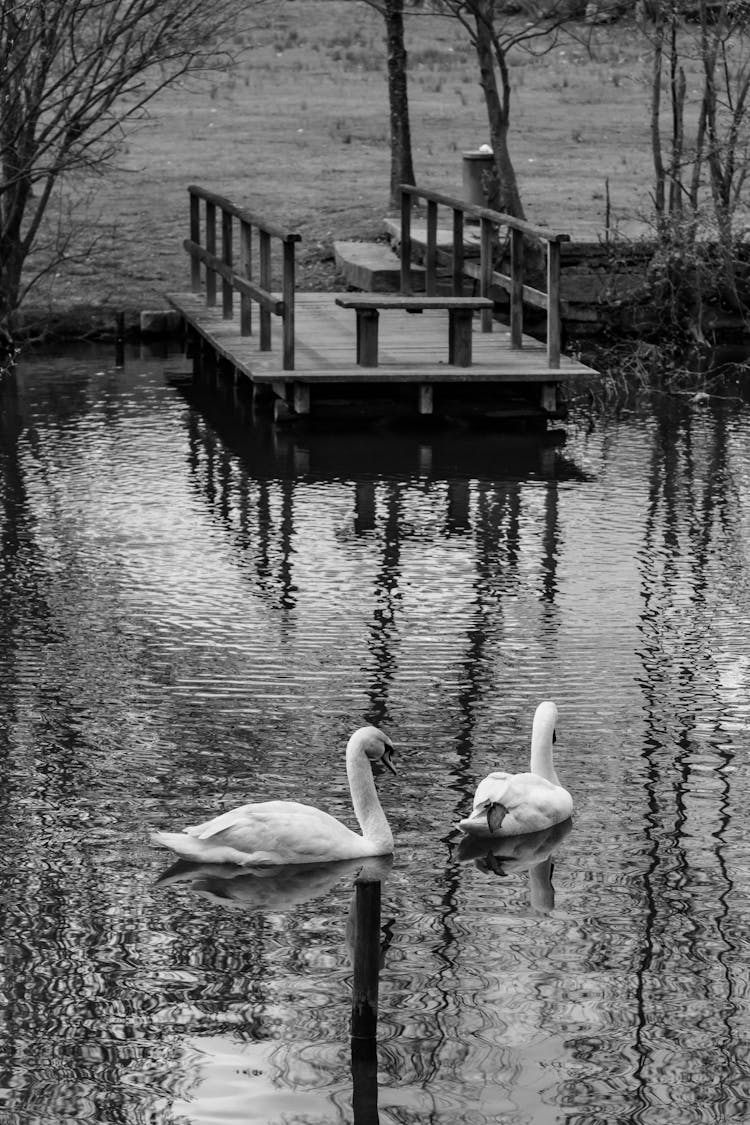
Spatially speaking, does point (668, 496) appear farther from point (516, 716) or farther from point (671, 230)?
point (671, 230)

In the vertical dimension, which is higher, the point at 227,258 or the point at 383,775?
the point at 227,258

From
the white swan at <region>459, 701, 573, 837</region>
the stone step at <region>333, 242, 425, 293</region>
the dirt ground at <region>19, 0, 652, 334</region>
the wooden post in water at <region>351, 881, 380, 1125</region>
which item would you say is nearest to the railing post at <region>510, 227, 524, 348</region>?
the stone step at <region>333, 242, 425, 293</region>

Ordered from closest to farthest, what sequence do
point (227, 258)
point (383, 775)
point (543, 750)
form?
point (543, 750)
point (383, 775)
point (227, 258)

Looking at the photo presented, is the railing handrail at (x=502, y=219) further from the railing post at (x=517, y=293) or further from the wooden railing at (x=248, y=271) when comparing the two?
the wooden railing at (x=248, y=271)

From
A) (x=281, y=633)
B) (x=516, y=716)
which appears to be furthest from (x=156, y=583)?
(x=516, y=716)

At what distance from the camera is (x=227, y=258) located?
1831 cm

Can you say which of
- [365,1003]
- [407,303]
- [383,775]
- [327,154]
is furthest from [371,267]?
[365,1003]

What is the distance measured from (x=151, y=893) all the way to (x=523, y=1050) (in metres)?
1.68

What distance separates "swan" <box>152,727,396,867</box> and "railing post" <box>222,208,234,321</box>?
11.3 metres

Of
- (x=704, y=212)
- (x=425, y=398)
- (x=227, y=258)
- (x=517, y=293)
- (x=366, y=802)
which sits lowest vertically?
(x=366, y=802)

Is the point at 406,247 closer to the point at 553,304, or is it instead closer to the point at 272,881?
the point at 553,304

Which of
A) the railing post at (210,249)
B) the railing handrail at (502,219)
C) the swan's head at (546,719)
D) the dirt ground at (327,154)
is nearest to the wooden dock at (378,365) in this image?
the railing handrail at (502,219)

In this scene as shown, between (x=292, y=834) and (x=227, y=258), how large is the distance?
11953mm

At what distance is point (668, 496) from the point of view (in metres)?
13.2
